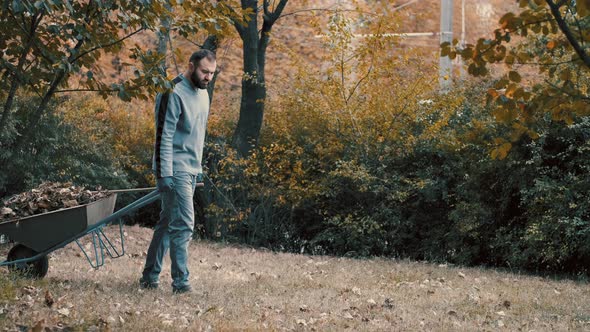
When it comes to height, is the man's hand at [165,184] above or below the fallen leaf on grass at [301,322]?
above

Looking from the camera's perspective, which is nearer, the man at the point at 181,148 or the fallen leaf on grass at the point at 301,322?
the fallen leaf on grass at the point at 301,322

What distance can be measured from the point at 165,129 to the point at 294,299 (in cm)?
179

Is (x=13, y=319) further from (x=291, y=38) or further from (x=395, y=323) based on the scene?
(x=291, y=38)

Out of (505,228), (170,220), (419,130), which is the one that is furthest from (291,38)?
(170,220)

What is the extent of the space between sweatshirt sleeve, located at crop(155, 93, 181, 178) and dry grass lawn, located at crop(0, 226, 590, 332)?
41.0 inches

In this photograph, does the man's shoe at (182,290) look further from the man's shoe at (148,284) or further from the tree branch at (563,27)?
the tree branch at (563,27)

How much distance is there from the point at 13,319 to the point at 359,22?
9.50 metres

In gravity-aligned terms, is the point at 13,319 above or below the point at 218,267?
above

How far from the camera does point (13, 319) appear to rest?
5.57m

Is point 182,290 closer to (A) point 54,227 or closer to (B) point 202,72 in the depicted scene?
(A) point 54,227

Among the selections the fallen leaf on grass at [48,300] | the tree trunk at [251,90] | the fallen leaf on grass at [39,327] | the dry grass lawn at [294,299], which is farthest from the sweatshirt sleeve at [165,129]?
the tree trunk at [251,90]

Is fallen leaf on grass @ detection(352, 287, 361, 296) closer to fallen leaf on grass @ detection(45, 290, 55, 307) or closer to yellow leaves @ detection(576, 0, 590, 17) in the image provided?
fallen leaf on grass @ detection(45, 290, 55, 307)

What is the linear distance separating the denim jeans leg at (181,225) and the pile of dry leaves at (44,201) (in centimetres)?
86

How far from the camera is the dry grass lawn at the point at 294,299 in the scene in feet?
19.2
